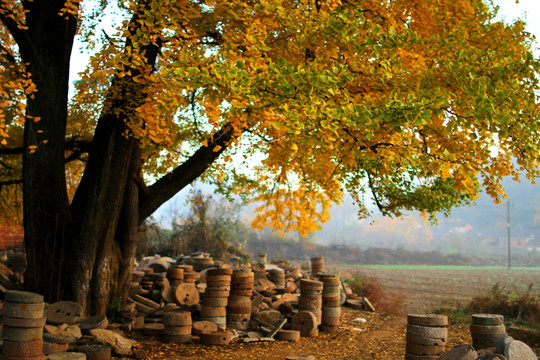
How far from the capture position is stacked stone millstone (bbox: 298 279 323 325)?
9.12 metres

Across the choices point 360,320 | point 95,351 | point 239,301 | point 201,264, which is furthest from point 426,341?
point 201,264

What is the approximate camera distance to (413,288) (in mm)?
20516

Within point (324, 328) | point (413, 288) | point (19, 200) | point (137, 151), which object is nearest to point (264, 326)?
point (324, 328)

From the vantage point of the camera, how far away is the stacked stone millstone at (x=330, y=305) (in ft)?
31.4

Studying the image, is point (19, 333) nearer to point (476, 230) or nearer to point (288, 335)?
point (288, 335)

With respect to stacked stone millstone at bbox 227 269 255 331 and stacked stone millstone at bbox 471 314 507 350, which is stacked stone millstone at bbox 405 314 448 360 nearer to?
stacked stone millstone at bbox 471 314 507 350

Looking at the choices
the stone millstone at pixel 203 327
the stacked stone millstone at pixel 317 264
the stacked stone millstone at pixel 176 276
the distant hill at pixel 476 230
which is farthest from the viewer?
the distant hill at pixel 476 230

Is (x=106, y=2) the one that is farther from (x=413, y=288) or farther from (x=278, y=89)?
(x=413, y=288)

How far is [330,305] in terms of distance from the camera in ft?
31.6

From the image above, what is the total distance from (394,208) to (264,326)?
3944 millimetres

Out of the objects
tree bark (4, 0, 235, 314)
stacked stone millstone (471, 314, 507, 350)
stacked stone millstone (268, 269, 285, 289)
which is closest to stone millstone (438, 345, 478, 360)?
stacked stone millstone (471, 314, 507, 350)

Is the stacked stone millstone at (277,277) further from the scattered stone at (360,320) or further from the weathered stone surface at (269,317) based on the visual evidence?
the weathered stone surface at (269,317)

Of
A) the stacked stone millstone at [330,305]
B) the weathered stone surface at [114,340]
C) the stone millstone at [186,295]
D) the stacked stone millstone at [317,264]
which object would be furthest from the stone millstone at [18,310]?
the stacked stone millstone at [317,264]

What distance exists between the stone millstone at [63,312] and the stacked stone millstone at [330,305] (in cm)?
463
